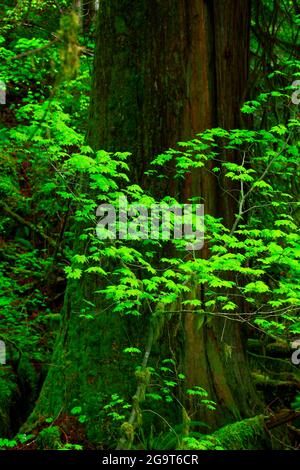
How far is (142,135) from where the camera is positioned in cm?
616

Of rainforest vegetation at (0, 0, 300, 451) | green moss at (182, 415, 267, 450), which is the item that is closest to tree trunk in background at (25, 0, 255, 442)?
rainforest vegetation at (0, 0, 300, 451)

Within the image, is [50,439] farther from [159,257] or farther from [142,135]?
[142,135]

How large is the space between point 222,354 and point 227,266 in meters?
1.99

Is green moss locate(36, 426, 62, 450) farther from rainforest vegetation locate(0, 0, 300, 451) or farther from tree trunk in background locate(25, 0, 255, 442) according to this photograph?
tree trunk in background locate(25, 0, 255, 442)

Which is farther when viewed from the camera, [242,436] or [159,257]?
[159,257]

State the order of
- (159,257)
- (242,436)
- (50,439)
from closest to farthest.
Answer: (50,439), (242,436), (159,257)

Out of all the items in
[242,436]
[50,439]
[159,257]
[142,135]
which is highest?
[142,135]

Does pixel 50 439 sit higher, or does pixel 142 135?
pixel 142 135

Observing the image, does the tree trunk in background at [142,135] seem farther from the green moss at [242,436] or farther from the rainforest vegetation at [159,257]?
the green moss at [242,436]

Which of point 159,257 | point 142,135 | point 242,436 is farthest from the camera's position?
point 142,135

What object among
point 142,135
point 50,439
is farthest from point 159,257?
point 50,439

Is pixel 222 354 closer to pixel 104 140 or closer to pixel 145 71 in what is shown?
pixel 104 140

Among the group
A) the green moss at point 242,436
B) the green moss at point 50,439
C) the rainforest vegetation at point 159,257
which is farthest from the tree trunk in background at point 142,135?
the green moss at point 50,439
